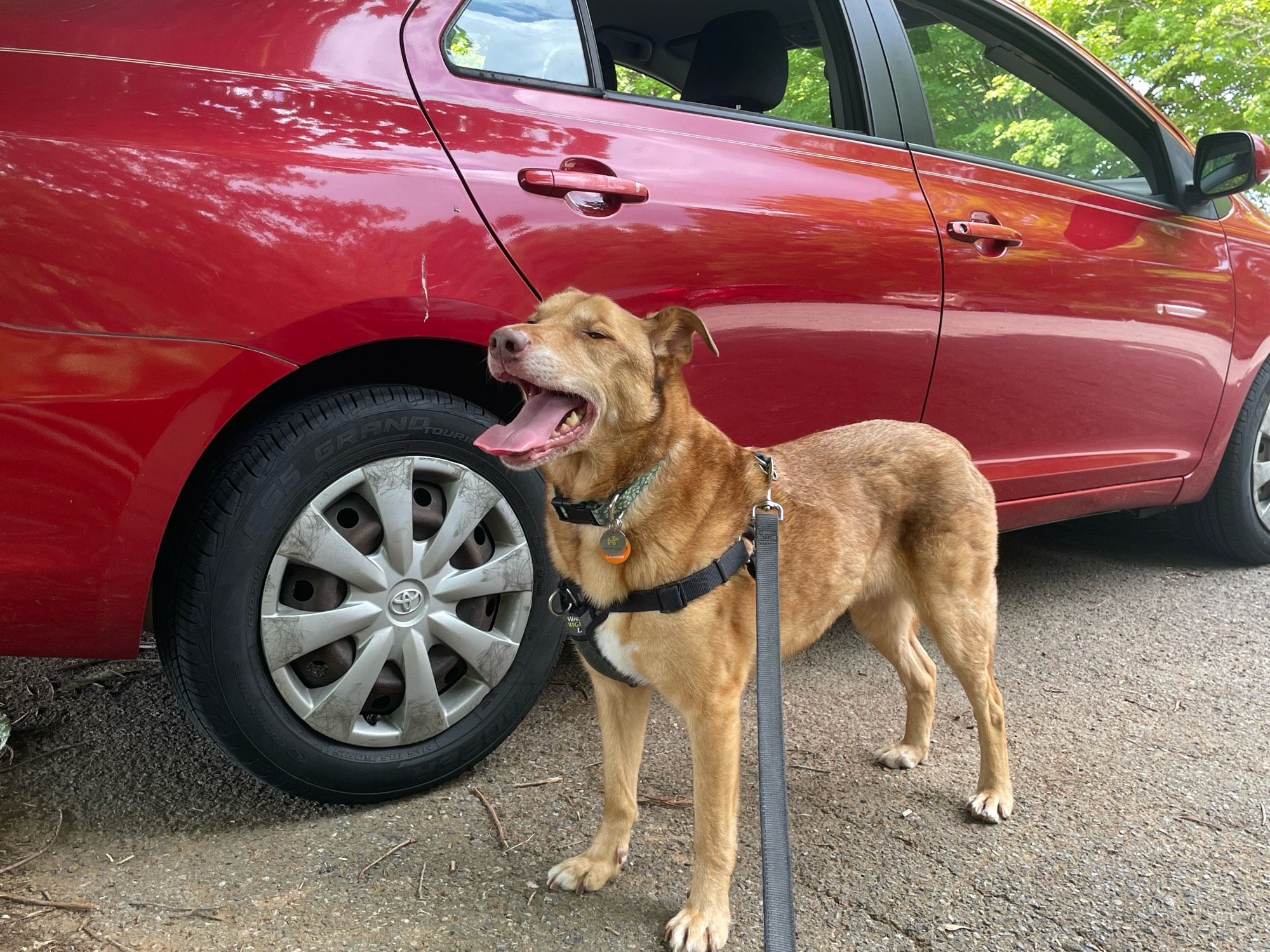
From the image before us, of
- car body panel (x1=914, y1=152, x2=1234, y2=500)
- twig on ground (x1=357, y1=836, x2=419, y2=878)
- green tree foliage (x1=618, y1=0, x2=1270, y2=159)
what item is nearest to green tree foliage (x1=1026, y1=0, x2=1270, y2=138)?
green tree foliage (x1=618, y1=0, x2=1270, y2=159)

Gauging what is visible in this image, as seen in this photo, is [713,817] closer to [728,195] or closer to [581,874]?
[581,874]

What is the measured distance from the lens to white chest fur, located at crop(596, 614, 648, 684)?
2.05 meters

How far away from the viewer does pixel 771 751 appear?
73.1 inches

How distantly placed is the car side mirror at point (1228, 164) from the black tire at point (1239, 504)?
1015 mm

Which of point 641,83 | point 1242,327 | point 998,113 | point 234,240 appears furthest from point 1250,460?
point 234,240

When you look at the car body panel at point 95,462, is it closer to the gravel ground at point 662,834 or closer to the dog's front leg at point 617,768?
the gravel ground at point 662,834

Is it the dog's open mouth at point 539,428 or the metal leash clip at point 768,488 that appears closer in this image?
the dog's open mouth at point 539,428

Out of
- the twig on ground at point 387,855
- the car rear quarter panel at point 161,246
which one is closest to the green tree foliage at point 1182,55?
the car rear quarter panel at point 161,246

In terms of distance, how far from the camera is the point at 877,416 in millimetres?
3078

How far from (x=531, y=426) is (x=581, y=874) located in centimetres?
103

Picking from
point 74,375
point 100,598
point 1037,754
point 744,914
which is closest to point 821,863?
point 744,914

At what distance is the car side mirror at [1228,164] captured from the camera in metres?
3.84

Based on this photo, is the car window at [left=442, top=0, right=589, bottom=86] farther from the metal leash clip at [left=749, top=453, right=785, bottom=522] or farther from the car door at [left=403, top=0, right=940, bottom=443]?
the metal leash clip at [left=749, top=453, right=785, bottom=522]

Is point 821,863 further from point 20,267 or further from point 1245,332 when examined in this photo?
point 1245,332
